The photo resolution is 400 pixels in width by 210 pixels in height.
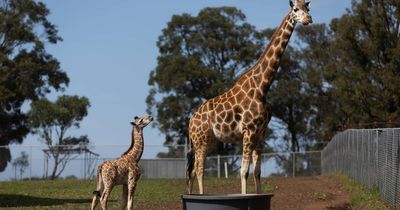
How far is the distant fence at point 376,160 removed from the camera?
48.4 feet

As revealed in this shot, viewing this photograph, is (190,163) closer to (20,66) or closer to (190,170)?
(190,170)

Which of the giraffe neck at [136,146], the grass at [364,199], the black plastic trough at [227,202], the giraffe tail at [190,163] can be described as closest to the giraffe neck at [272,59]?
the giraffe tail at [190,163]

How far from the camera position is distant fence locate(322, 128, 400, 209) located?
581 inches

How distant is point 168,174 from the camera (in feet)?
143

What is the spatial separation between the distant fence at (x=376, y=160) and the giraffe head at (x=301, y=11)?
14.3ft

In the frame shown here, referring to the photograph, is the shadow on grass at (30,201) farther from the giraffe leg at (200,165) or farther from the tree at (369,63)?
A: the tree at (369,63)

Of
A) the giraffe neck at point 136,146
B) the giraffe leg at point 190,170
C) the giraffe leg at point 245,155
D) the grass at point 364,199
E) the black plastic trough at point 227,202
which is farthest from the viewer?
the grass at point 364,199

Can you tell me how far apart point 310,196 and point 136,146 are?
6.66 meters

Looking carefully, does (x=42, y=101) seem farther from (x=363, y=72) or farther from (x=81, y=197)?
(x=81, y=197)

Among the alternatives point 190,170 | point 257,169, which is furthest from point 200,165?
point 257,169

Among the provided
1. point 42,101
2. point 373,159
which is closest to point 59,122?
point 42,101

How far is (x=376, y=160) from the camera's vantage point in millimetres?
17391

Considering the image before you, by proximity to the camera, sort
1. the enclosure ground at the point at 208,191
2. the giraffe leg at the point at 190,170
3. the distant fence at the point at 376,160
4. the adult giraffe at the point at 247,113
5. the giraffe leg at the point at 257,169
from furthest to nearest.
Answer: the enclosure ground at the point at 208,191
the distant fence at the point at 376,160
the giraffe leg at the point at 190,170
the giraffe leg at the point at 257,169
the adult giraffe at the point at 247,113

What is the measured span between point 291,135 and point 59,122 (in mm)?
19642
